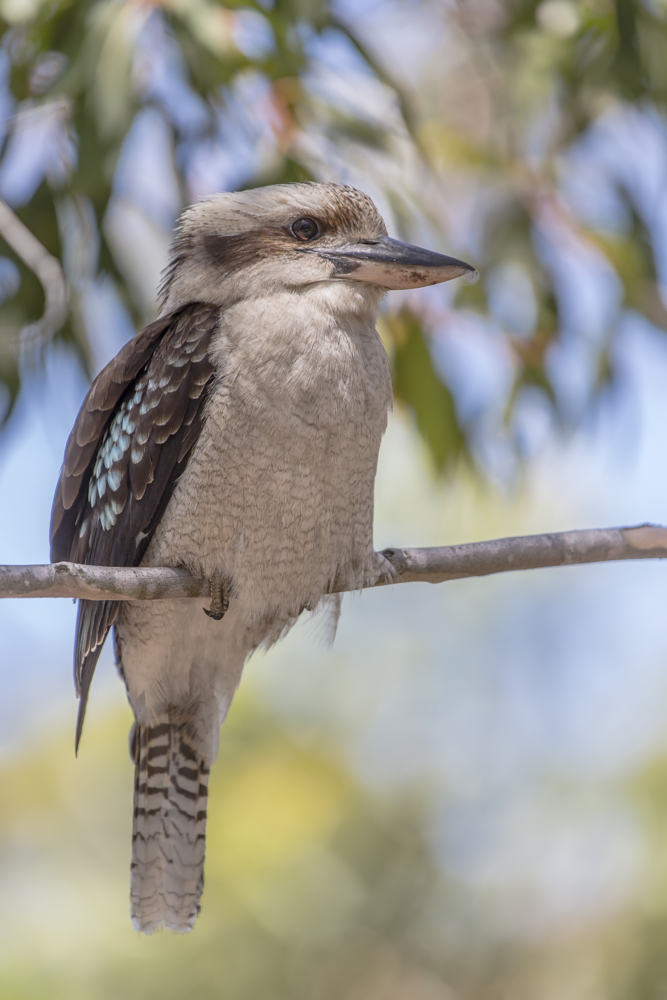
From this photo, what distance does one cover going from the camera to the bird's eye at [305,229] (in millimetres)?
2172

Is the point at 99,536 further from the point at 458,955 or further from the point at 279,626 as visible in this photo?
the point at 458,955

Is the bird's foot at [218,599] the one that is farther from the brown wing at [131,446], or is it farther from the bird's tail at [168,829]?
the bird's tail at [168,829]

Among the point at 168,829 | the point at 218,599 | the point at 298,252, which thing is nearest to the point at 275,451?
the point at 218,599

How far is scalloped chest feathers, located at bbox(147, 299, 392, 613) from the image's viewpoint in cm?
197

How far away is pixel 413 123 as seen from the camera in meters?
2.97

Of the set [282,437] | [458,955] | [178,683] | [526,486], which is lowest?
[458,955]

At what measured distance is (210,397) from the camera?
202cm

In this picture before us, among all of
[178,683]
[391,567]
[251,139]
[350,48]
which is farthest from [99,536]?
[350,48]

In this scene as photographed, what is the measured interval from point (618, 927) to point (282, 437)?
423 centimetres

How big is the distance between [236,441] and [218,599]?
1.11 feet

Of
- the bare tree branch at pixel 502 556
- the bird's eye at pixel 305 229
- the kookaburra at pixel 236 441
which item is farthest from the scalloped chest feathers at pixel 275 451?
the bird's eye at pixel 305 229

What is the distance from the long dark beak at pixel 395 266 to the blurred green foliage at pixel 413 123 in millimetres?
867

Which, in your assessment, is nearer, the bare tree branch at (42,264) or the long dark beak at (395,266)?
the long dark beak at (395,266)

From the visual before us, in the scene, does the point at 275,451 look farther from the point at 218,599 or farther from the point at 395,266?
the point at 395,266
